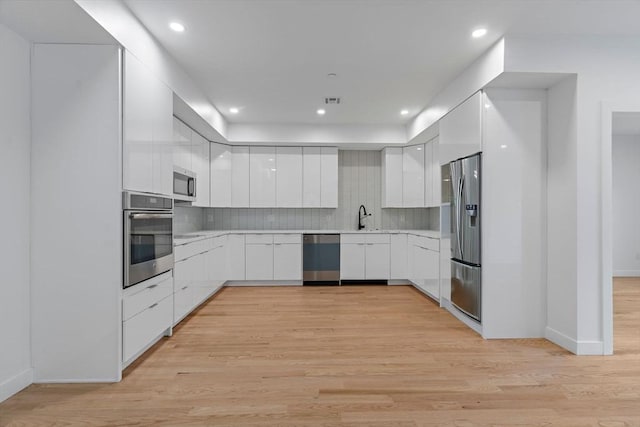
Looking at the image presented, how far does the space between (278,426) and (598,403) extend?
1.95 meters

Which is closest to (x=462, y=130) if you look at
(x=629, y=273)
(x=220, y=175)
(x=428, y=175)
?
(x=428, y=175)

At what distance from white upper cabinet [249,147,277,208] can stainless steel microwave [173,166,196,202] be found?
4.59ft

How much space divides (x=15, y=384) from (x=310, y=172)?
14.8 ft

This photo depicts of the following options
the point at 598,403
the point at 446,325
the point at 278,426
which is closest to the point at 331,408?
the point at 278,426

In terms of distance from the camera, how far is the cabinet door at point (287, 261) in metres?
5.61

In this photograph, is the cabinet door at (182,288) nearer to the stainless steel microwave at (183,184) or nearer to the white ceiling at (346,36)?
the stainless steel microwave at (183,184)

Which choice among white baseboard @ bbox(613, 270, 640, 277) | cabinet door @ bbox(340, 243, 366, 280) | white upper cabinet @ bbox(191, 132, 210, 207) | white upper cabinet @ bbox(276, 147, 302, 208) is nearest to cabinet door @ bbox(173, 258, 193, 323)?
white upper cabinet @ bbox(191, 132, 210, 207)

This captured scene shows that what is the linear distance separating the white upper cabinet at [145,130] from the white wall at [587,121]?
295 centimetres

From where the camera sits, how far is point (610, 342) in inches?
112

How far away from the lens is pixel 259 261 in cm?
558

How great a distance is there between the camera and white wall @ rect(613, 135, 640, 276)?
608 centimetres

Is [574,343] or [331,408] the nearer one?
[331,408]

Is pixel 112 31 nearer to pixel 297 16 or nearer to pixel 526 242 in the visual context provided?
pixel 297 16

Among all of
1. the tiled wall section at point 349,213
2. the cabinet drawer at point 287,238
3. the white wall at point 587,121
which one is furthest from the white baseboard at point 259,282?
the white wall at point 587,121
